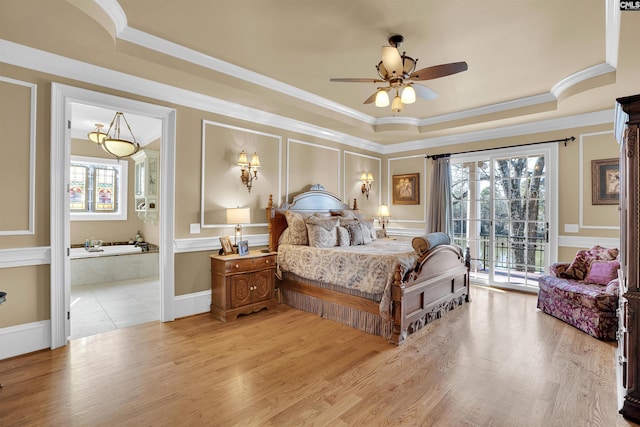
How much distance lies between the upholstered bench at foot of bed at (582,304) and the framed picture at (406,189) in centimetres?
285

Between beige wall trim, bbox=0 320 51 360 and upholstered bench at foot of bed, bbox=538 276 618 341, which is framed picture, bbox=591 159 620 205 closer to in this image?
upholstered bench at foot of bed, bbox=538 276 618 341

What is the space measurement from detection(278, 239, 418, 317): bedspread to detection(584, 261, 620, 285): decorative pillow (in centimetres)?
223

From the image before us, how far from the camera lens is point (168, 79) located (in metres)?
3.45

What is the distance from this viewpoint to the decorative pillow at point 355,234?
15.7 ft

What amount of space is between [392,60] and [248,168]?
2.60 m

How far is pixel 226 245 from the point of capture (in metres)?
4.06

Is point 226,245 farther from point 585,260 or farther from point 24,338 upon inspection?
point 585,260

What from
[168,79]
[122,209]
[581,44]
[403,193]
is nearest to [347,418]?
[168,79]

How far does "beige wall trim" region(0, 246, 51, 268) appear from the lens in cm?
279

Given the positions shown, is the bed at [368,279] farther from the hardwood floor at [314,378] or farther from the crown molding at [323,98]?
the crown molding at [323,98]

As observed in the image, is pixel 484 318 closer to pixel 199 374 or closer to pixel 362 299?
pixel 362 299

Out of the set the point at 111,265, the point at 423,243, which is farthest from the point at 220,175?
→ the point at 111,265

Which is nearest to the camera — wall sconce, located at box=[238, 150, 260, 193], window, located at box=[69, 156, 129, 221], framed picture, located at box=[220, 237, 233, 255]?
framed picture, located at box=[220, 237, 233, 255]

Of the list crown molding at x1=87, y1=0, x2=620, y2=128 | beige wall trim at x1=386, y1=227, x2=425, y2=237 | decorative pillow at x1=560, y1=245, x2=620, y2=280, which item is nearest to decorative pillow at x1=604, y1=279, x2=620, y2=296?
decorative pillow at x1=560, y1=245, x2=620, y2=280
